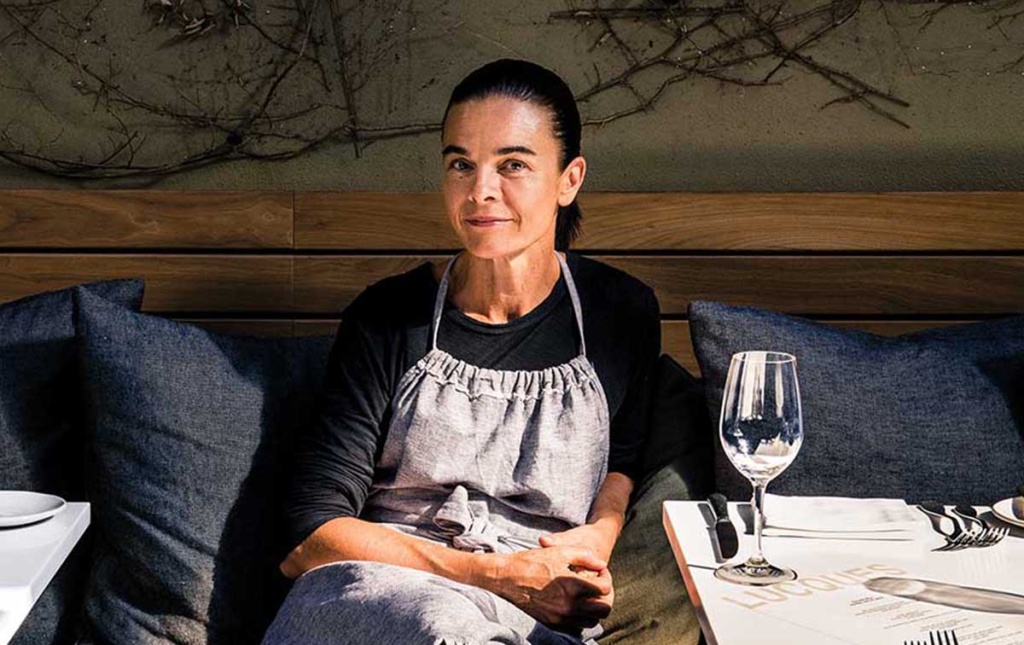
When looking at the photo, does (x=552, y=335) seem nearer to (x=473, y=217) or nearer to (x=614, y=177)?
(x=473, y=217)

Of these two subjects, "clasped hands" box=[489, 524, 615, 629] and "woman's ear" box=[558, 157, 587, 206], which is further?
"woman's ear" box=[558, 157, 587, 206]

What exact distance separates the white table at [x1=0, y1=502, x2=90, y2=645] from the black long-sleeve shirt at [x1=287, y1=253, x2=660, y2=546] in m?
0.42

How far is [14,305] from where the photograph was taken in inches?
97.7

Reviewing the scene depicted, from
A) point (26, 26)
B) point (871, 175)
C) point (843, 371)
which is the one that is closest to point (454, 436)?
point (843, 371)

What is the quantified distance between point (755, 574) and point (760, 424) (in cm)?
17

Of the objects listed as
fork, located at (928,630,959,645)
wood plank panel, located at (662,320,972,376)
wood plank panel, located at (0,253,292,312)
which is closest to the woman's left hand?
wood plank panel, located at (662,320,972,376)

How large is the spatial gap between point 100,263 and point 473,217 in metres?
0.97

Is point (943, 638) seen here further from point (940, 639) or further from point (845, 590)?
point (845, 590)

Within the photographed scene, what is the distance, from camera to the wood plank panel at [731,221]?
276cm

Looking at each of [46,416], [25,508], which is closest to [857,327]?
[46,416]

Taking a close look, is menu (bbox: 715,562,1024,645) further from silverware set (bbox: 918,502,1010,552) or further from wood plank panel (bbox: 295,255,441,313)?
wood plank panel (bbox: 295,255,441,313)

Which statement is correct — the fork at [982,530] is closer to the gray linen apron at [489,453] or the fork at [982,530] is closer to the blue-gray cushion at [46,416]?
the gray linen apron at [489,453]

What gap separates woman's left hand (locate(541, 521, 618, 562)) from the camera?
2.12 m

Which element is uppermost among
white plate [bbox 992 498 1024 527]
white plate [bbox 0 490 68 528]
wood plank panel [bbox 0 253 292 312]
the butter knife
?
wood plank panel [bbox 0 253 292 312]
